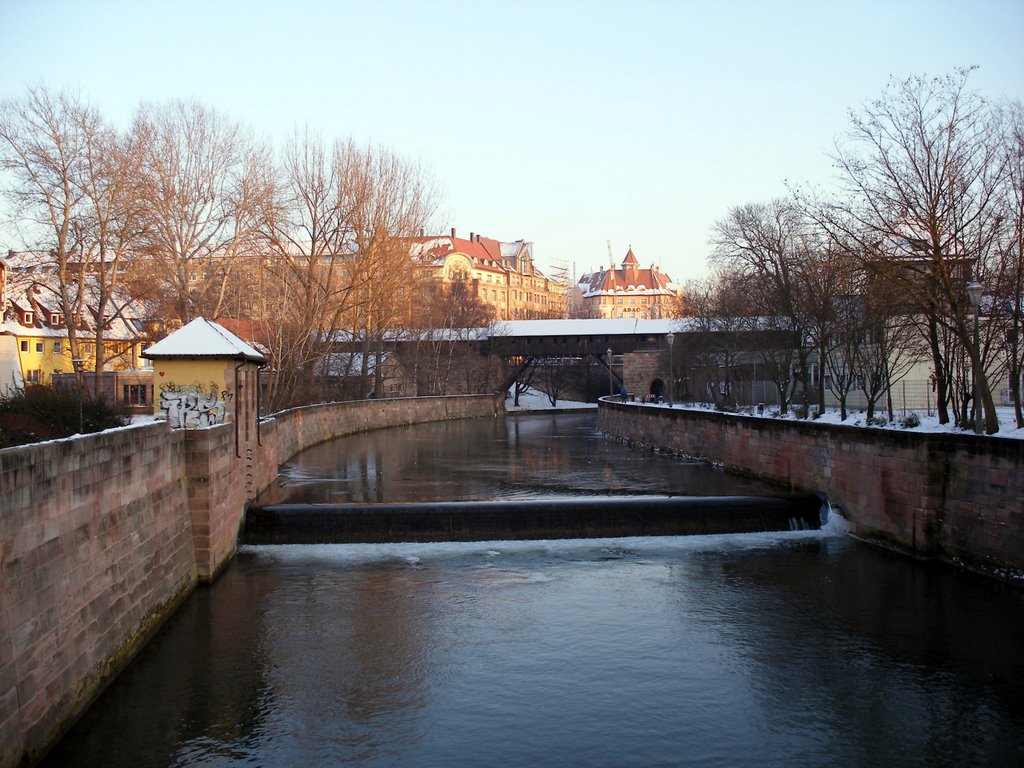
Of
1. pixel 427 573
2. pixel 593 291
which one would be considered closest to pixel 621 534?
pixel 427 573

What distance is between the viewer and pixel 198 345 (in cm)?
1473

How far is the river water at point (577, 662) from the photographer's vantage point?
26.3ft

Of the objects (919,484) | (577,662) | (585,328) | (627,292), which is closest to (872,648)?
(577,662)

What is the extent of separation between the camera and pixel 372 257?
3803 centimetres

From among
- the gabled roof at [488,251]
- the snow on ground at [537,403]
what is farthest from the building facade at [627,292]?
the snow on ground at [537,403]

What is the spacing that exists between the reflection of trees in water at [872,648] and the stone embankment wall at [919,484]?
0.43m

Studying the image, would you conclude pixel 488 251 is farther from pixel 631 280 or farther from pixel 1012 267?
pixel 1012 267

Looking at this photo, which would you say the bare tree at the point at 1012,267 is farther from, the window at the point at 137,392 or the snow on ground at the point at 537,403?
the snow on ground at the point at 537,403

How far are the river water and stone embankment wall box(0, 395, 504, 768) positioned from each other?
446 mm

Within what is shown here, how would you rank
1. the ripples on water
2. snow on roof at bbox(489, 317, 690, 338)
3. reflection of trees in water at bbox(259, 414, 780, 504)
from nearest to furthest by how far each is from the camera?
the ripples on water
reflection of trees in water at bbox(259, 414, 780, 504)
snow on roof at bbox(489, 317, 690, 338)

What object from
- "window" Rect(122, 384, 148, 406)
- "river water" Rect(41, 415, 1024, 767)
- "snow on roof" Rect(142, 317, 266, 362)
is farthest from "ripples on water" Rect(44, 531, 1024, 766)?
"window" Rect(122, 384, 148, 406)

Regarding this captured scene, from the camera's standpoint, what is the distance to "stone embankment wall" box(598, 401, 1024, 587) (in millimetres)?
12656

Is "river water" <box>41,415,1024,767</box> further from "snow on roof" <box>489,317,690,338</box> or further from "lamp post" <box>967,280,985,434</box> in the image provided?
"snow on roof" <box>489,317,690,338</box>

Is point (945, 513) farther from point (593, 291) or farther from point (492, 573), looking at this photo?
point (593, 291)
